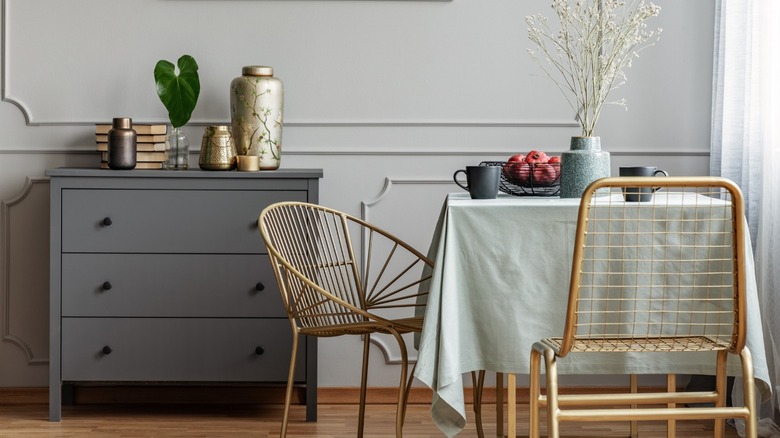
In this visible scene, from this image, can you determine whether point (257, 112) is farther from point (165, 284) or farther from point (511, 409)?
point (511, 409)

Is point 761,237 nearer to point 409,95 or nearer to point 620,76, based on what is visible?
point 620,76

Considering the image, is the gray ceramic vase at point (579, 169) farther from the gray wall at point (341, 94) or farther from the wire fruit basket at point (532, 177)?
the gray wall at point (341, 94)

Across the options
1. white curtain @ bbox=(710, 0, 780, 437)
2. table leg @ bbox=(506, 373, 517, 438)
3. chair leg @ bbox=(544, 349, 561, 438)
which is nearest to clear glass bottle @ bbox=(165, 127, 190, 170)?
table leg @ bbox=(506, 373, 517, 438)

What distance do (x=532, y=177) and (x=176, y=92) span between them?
144cm

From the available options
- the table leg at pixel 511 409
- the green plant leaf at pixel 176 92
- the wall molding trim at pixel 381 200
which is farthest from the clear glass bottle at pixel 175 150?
the table leg at pixel 511 409

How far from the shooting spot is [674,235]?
2.26 metres

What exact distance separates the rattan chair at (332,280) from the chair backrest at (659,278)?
57 centimetres

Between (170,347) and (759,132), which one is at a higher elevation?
(759,132)

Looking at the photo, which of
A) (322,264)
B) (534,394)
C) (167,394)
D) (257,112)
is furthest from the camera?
(167,394)

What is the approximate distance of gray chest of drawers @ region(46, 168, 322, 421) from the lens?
3.20 m

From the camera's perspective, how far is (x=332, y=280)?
2867mm

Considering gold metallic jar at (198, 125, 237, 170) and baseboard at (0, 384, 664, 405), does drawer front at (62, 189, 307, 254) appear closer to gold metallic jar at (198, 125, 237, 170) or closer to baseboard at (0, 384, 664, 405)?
gold metallic jar at (198, 125, 237, 170)

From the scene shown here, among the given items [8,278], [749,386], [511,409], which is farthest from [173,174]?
[749,386]

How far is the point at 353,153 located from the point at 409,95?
1.04 ft
